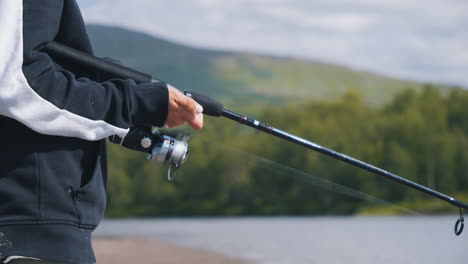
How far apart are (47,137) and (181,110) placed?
0.37m

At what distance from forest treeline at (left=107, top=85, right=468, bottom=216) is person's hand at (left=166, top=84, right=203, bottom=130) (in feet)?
199

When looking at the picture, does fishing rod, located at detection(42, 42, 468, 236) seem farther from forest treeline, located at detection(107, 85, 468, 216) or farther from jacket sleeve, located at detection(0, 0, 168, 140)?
forest treeline, located at detection(107, 85, 468, 216)

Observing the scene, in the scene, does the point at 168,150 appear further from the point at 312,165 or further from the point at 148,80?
the point at 312,165

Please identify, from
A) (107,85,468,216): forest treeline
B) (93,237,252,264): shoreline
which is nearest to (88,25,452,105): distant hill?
(107,85,468,216): forest treeline

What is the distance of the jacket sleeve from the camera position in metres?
1.85

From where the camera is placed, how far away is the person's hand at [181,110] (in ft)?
6.92

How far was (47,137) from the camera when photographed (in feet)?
6.32

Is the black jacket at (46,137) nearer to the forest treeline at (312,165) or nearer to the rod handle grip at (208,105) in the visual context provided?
the rod handle grip at (208,105)

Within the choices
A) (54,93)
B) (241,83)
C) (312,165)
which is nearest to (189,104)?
(54,93)

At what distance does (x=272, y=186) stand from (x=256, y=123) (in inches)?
2830

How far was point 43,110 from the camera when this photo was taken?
6.16ft

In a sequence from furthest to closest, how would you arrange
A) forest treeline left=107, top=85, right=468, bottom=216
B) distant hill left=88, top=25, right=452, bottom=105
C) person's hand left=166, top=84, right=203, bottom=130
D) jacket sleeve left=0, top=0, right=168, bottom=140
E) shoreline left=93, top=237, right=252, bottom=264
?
distant hill left=88, top=25, right=452, bottom=105 < forest treeline left=107, top=85, right=468, bottom=216 < shoreline left=93, top=237, right=252, bottom=264 < person's hand left=166, top=84, right=203, bottom=130 < jacket sleeve left=0, top=0, right=168, bottom=140

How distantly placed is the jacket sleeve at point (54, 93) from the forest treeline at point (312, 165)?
60.8 metres

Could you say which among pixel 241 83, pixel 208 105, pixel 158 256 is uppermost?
pixel 208 105
